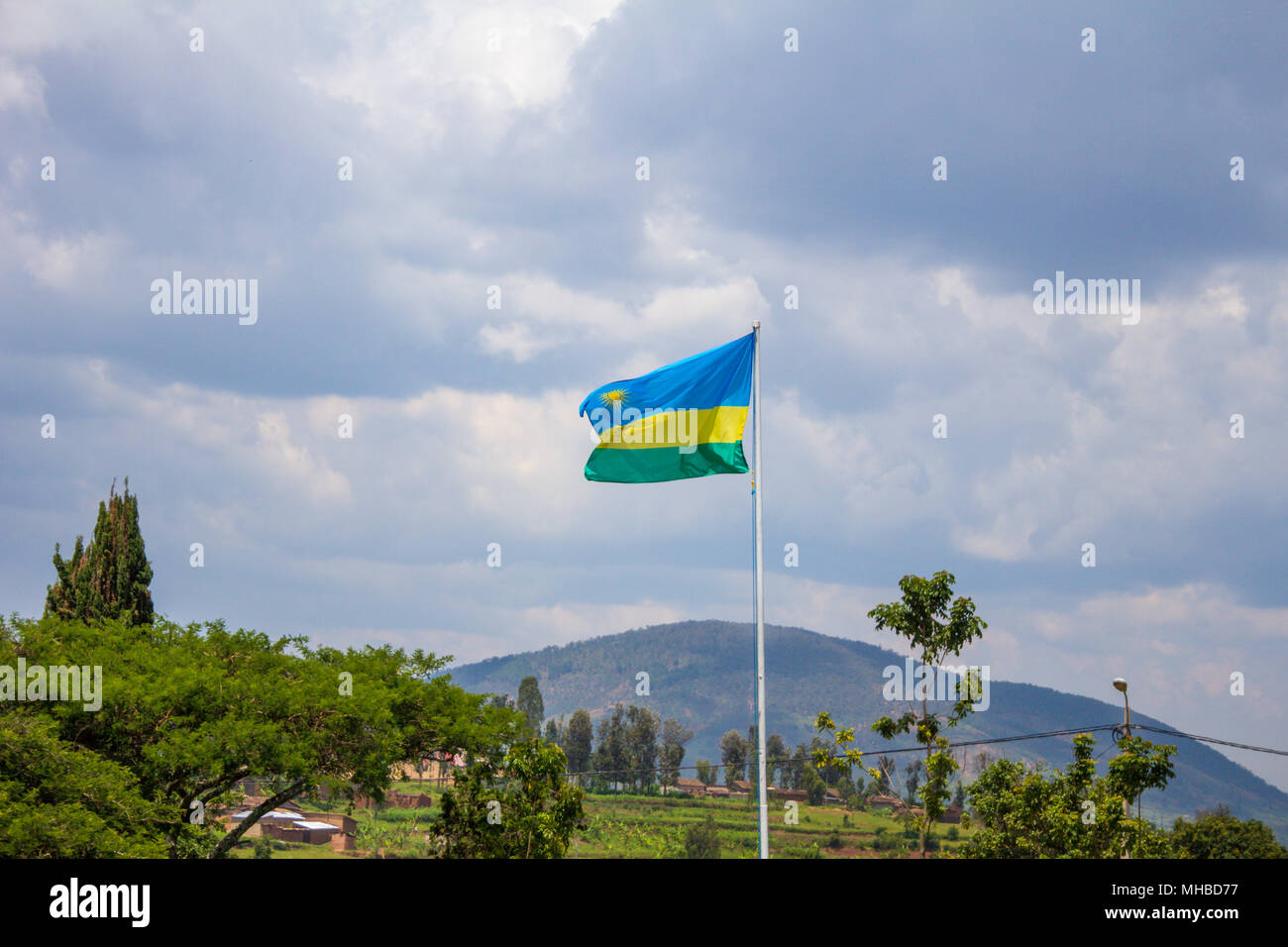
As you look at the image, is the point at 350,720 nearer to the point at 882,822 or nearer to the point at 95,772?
the point at 95,772

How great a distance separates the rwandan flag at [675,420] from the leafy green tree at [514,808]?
424 inches

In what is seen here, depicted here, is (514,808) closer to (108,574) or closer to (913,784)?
(108,574)

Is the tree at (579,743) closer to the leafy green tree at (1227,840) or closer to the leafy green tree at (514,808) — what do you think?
the leafy green tree at (1227,840)

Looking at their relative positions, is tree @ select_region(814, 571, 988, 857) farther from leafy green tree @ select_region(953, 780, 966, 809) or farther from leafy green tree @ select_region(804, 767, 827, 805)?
leafy green tree @ select_region(804, 767, 827, 805)

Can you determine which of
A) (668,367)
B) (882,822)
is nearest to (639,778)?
(882,822)

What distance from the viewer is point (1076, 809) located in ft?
72.7

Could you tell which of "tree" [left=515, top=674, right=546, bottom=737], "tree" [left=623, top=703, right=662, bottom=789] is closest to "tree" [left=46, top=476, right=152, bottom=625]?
"tree" [left=515, top=674, right=546, bottom=737]

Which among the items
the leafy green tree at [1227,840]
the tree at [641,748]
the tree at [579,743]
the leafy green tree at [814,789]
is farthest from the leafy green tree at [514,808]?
the tree at [641,748]

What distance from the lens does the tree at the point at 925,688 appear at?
2053cm

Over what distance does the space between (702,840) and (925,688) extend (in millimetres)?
88596

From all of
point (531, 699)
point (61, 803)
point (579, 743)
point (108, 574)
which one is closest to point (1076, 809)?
point (61, 803)

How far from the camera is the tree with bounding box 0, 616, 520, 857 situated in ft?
71.5
